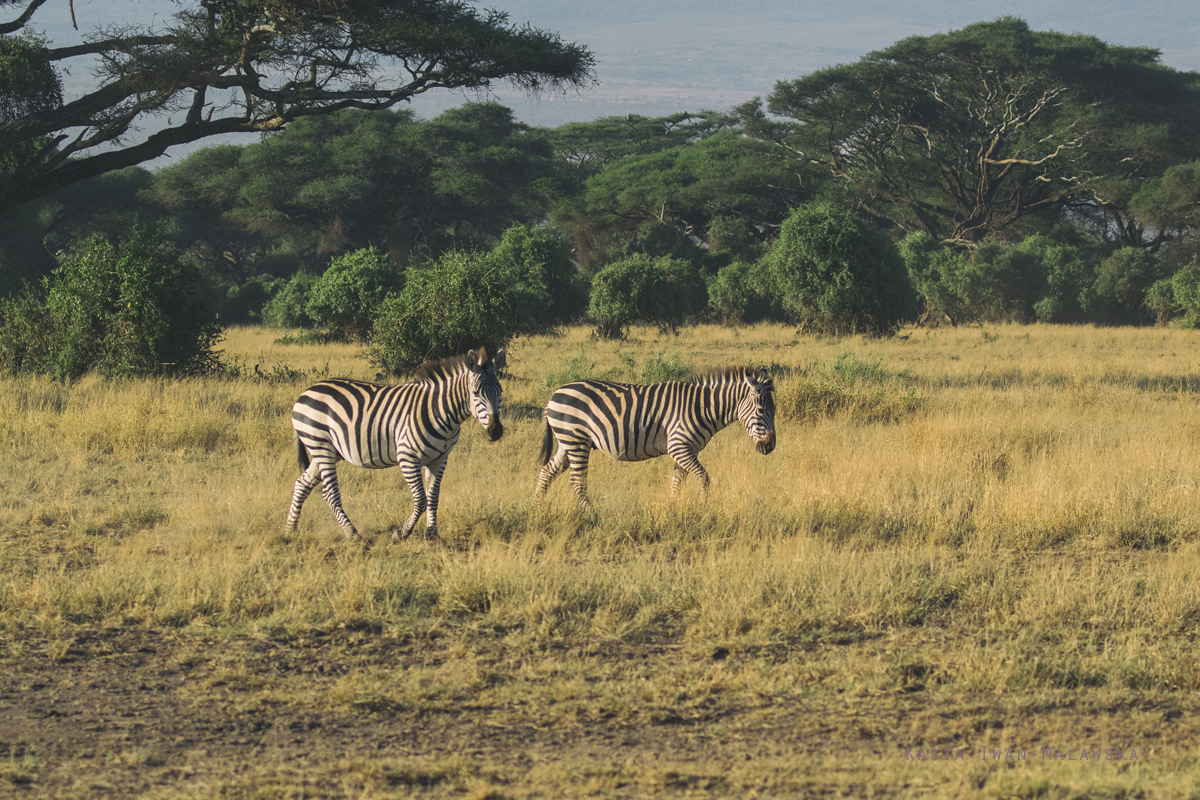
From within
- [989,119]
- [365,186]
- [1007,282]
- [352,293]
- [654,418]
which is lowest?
[654,418]

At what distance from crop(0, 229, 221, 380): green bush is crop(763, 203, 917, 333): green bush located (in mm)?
15495

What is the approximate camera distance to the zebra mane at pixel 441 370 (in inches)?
280

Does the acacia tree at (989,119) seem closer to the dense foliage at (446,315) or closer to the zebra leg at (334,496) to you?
the dense foliage at (446,315)

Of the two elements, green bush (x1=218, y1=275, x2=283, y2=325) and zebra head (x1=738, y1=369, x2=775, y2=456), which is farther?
green bush (x1=218, y1=275, x2=283, y2=325)

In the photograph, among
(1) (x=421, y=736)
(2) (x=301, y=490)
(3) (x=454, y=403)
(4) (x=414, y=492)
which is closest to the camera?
(1) (x=421, y=736)

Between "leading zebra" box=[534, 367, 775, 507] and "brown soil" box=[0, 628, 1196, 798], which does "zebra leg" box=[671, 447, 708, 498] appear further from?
"brown soil" box=[0, 628, 1196, 798]

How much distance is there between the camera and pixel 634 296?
25.7 metres

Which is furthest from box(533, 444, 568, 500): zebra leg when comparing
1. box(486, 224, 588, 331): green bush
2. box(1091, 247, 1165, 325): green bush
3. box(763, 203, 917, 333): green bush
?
box(1091, 247, 1165, 325): green bush

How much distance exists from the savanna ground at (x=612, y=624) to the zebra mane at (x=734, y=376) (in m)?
0.94

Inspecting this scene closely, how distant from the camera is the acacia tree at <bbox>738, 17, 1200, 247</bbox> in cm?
3700

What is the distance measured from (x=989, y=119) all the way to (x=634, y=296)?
1951 centimetres

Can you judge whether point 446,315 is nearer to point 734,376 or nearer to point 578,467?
point 578,467

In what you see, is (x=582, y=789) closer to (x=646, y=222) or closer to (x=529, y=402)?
(x=529, y=402)

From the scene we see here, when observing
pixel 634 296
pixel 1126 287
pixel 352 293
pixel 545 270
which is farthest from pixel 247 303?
pixel 1126 287
